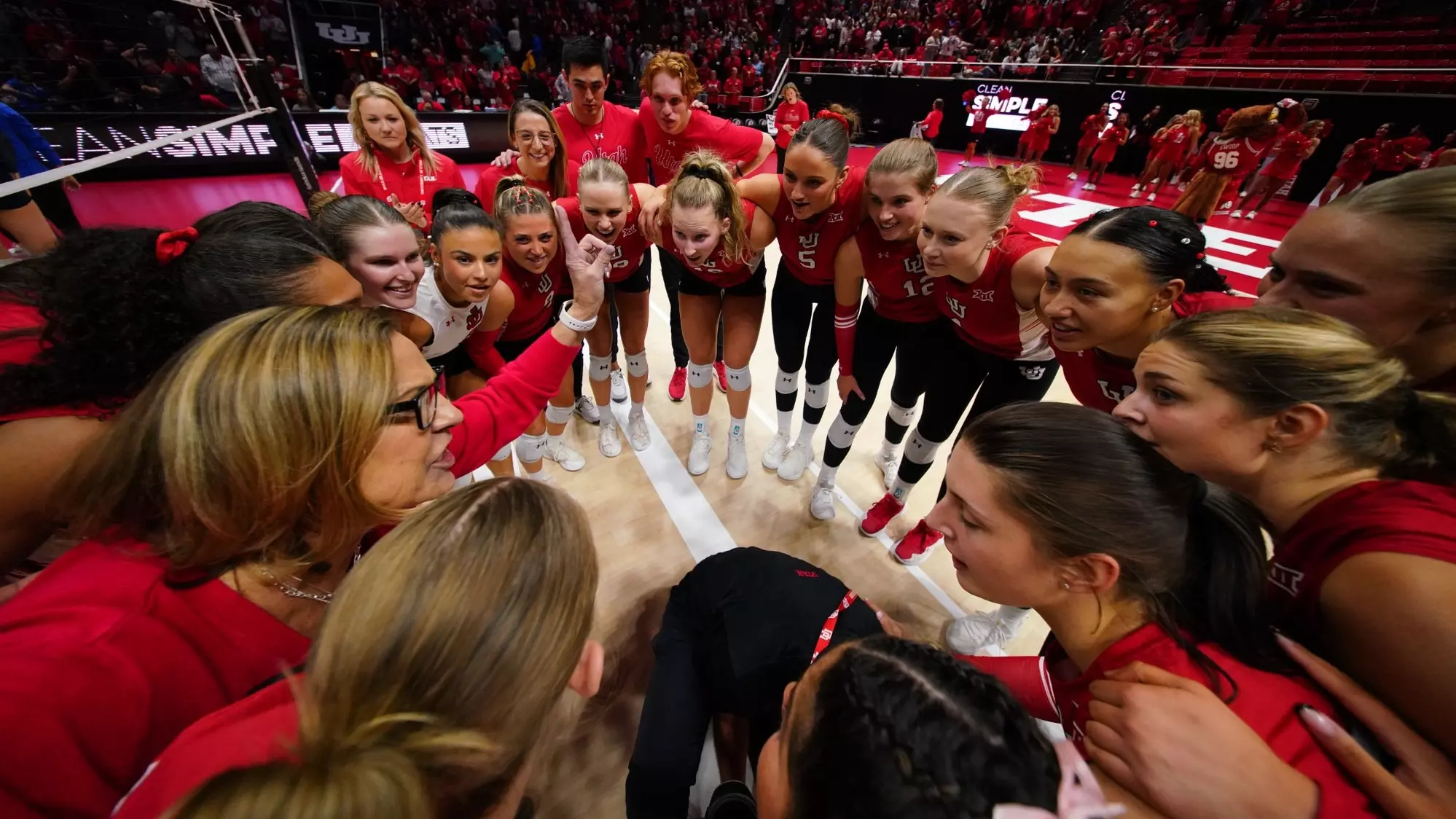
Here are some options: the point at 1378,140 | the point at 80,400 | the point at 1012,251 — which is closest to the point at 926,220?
the point at 1012,251

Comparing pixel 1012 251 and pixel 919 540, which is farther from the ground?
pixel 1012 251

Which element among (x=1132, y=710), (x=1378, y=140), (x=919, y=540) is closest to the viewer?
(x=1132, y=710)

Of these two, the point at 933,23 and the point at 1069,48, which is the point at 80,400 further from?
the point at 933,23

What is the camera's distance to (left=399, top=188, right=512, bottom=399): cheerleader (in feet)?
6.04

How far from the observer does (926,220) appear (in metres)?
1.71

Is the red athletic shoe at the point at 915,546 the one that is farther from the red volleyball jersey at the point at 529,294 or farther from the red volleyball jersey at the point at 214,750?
the red volleyball jersey at the point at 214,750

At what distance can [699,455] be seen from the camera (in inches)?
115

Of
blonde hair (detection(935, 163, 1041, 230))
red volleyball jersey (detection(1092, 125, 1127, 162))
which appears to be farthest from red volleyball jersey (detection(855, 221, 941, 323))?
red volleyball jersey (detection(1092, 125, 1127, 162))

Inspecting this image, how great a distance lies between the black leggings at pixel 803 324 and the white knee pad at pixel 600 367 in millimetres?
950

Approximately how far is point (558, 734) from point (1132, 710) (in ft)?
5.58

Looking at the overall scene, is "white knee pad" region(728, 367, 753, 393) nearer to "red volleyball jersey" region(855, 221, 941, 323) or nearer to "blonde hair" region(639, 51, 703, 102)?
"red volleyball jersey" region(855, 221, 941, 323)

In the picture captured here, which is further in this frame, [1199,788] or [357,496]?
[357,496]

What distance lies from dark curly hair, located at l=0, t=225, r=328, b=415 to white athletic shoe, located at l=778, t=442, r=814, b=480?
2.25 m

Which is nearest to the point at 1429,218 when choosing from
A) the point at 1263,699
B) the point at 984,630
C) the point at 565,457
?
the point at 1263,699
